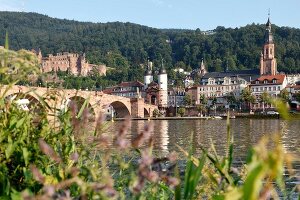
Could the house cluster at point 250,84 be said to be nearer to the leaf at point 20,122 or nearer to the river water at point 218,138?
the river water at point 218,138

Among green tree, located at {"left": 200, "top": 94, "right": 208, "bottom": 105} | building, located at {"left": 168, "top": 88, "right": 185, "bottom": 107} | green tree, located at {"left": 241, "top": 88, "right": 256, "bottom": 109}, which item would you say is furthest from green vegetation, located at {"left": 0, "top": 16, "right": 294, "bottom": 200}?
building, located at {"left": 168, "top": 88, "right": 185, "bottom": 107}

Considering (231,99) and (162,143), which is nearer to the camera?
(162,143)

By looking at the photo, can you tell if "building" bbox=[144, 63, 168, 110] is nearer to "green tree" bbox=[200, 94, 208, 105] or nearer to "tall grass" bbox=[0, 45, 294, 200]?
"green tree" bbox=[200, 94, 208, 105]

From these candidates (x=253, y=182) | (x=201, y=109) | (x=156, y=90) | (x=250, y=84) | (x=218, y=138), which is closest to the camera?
(x=253, y=182)

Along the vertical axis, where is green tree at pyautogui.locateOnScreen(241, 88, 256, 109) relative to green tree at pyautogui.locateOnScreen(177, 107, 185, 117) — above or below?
above

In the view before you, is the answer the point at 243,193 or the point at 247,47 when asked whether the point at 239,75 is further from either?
the point at 243,193

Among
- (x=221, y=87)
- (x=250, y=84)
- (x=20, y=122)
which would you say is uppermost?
(x=250, y=84)

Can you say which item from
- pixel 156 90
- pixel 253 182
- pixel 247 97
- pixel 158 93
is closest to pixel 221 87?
pixel 158 93

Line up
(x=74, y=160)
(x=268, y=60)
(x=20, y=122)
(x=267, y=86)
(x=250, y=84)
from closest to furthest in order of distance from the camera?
(x=74, y=160)
(x=20, y=122)
(x=267, y=86)
(x=250, y=84)
(x=268, y=60)

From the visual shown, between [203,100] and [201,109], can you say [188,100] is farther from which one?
[201,109]

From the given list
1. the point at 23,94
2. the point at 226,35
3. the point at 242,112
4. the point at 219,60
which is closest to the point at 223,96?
the point at 242,112

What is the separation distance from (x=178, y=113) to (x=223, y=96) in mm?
14049

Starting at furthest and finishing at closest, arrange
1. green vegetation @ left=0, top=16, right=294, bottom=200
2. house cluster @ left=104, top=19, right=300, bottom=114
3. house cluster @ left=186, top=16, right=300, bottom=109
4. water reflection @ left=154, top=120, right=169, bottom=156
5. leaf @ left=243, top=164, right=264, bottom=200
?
house cluster @ left=104, top=19, right=300, bottom=114 → house cluster @ left=186, top=16, right=300, bottom=109 → water reflection @ left=154, top=120, right=169, bottom=156 → green vegetation @ left=0, top=16, right=294, bottom=200 → leaf @ left=243, top=164, right=264, bottom=200

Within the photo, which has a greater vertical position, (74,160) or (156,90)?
(156,90)
